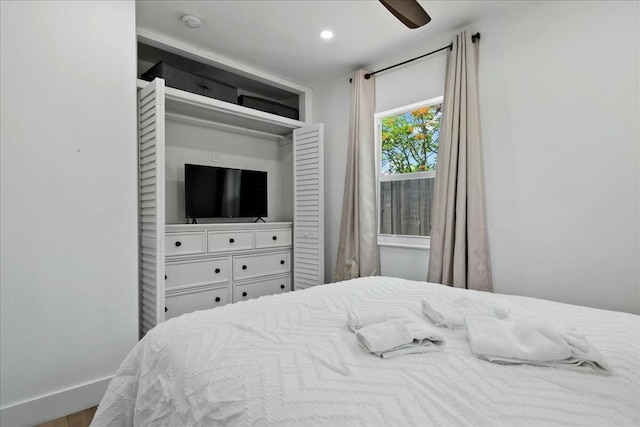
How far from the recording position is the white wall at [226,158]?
313 cm

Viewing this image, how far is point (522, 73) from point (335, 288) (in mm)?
1952

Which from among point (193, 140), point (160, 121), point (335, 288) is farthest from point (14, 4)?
point (335, 288)

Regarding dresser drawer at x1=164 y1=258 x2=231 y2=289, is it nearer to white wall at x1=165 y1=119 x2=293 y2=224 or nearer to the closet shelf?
white wall at x1=165 y1=119 x2=293 y2=224

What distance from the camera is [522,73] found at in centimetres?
228

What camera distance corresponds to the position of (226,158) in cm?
350

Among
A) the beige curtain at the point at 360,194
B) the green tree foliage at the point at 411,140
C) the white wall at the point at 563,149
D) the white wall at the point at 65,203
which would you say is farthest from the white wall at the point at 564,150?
the white wall at the point at 65,203

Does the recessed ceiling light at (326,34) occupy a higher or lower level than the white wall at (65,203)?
higher

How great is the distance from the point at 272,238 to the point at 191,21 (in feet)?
6.45

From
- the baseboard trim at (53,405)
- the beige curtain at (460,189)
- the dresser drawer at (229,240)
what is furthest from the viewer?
the dresser drawer at (229,240)

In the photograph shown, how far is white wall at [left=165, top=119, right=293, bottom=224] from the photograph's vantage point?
3133 mm

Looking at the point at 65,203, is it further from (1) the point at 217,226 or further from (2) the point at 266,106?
(2) the point at 266,106

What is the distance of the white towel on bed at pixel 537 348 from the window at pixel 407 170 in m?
1.86

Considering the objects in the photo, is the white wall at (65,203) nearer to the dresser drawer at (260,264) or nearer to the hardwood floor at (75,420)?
the hardwood floor at (75,420)

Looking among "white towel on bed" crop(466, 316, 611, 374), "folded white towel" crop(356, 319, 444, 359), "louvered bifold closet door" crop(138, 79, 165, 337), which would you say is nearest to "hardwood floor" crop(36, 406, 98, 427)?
"louvered bifold closet door" crop(138, 79, 165, 337)
